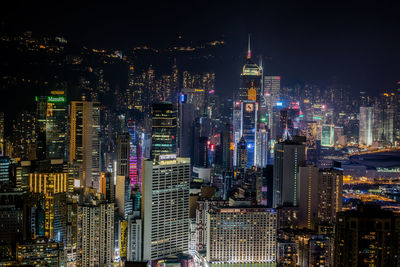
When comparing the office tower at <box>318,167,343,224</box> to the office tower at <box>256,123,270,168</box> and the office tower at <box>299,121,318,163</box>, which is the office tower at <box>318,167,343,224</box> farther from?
the office tower at <box>256,123,270,168</box>

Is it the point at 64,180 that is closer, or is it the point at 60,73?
the point at 60,73

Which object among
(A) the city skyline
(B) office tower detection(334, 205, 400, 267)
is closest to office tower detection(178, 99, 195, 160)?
(A) the city skyline

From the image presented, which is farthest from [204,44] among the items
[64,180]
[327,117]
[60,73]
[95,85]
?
[327,117]

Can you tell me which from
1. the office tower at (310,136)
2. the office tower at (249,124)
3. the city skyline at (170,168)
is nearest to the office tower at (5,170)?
the city skyline at (170,168)

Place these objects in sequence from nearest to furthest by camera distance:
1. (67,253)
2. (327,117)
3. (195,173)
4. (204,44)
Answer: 1. (67,253)
2. (204,44)
3. (195,173)
4. (327,117)

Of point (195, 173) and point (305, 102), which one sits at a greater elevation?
point (305, 102)

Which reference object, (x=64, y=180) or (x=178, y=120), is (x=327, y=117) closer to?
(x=178, y=120)
